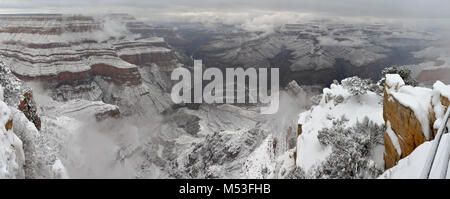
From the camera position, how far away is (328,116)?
57.0 feet

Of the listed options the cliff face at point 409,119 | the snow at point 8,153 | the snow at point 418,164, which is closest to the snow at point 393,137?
the cliff face at point 409,119

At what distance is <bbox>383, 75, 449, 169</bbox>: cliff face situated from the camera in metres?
→ 10.1

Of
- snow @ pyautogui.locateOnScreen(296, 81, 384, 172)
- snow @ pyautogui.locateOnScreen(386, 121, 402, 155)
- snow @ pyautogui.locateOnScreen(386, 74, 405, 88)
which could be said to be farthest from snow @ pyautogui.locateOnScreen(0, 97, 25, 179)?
snow @ pyautogui.locateOnScreen(386, 74, 405, 88)

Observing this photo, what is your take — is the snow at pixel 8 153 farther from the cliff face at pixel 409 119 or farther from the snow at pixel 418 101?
the snow at pixel 418 101

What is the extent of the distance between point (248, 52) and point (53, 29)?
106785 mm

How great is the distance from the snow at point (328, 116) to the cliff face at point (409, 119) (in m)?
2.51

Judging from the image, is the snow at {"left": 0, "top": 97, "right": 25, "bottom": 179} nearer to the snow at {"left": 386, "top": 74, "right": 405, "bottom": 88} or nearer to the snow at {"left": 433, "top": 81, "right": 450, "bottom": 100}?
the snow at {"left": 433, "top": 81, "right": 450, "bottom": 100}

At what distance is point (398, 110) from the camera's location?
1168 cm

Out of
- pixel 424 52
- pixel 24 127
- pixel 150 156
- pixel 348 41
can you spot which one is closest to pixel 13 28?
pixel 150 156

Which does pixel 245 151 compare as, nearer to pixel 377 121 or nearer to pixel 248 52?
pixel 377 121
